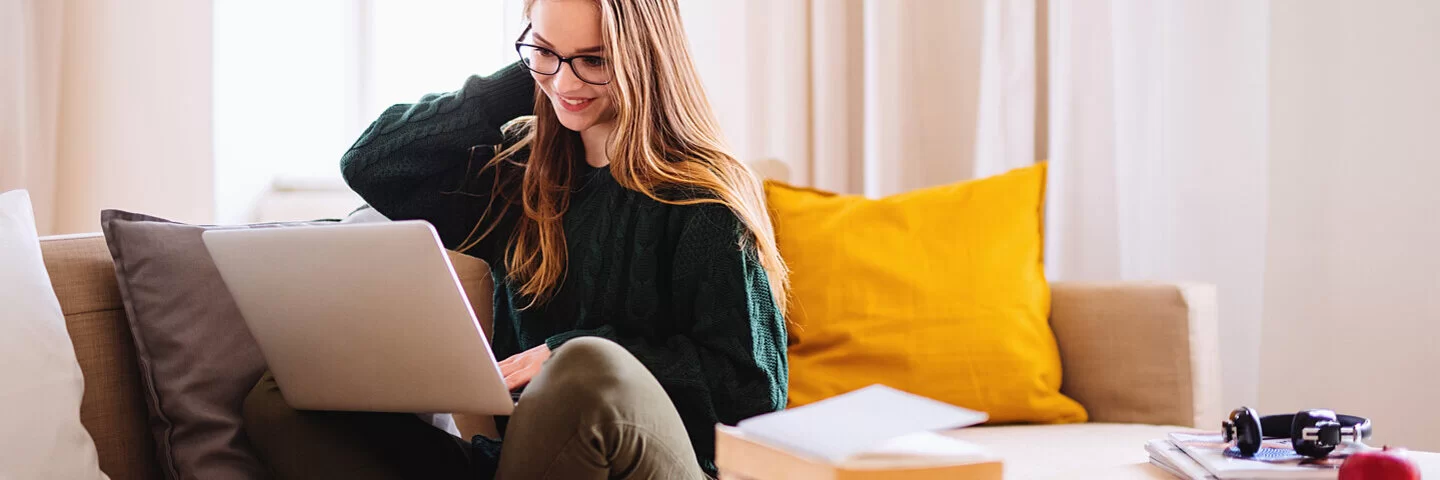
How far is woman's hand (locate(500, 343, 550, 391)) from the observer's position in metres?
1.25

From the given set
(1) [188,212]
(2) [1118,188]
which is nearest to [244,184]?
(1) [188,212]

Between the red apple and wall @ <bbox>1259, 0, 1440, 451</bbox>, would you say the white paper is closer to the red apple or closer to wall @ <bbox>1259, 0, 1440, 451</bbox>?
the red apple

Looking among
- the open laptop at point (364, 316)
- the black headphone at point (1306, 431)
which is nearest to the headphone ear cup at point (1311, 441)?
the black headphone at point (1306, 431)

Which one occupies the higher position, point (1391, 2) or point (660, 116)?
point (1391, 2)

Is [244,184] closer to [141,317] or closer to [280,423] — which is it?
[141,317]

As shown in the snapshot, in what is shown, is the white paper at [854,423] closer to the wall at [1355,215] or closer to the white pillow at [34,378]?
the white pillow at [34,378]

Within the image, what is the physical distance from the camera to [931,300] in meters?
1.71

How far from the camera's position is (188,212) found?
2.42 metres

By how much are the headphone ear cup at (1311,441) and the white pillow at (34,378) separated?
115 centimetres

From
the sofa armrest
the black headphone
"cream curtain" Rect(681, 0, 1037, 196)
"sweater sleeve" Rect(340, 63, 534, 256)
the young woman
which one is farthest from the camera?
"cream curtain" Rect(681, 0, 1037, 196)

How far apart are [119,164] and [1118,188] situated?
1.98m

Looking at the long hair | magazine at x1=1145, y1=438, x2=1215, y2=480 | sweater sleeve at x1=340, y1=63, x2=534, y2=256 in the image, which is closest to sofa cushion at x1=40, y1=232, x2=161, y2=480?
sweater sleeve at x1=340, y1=63, x2=534, y2=256

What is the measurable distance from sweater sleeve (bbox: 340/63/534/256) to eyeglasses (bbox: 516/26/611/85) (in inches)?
5.6

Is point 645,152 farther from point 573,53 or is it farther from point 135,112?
point 135,112
